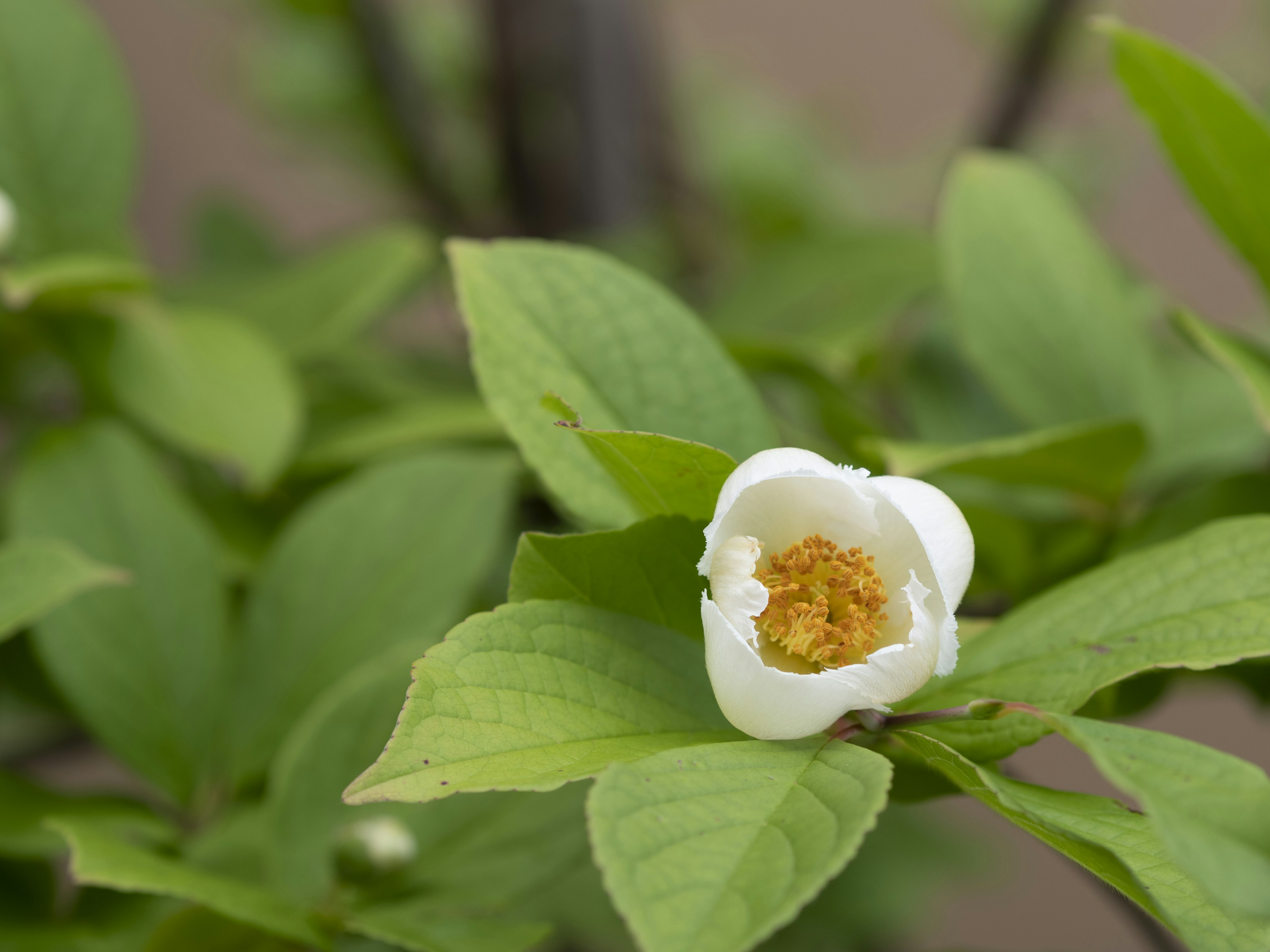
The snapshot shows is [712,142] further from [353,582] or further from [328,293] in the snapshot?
[353,582]

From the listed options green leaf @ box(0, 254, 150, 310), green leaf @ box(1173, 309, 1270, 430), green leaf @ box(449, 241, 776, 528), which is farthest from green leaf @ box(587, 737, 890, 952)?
green leaf @ box(0, 254, 150, 310)

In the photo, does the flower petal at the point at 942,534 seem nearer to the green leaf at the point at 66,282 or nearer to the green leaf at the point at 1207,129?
the green leaf at the point at 1207,129

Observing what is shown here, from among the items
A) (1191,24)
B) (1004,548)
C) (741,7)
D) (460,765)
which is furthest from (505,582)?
(1191,24)

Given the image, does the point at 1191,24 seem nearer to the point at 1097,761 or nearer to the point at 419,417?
the point at 419,417

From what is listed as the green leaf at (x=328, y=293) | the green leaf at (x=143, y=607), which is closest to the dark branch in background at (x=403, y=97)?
the green leaf at (x=328, y=293)

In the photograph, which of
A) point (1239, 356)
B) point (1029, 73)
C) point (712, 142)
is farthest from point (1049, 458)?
point (712, 142)
